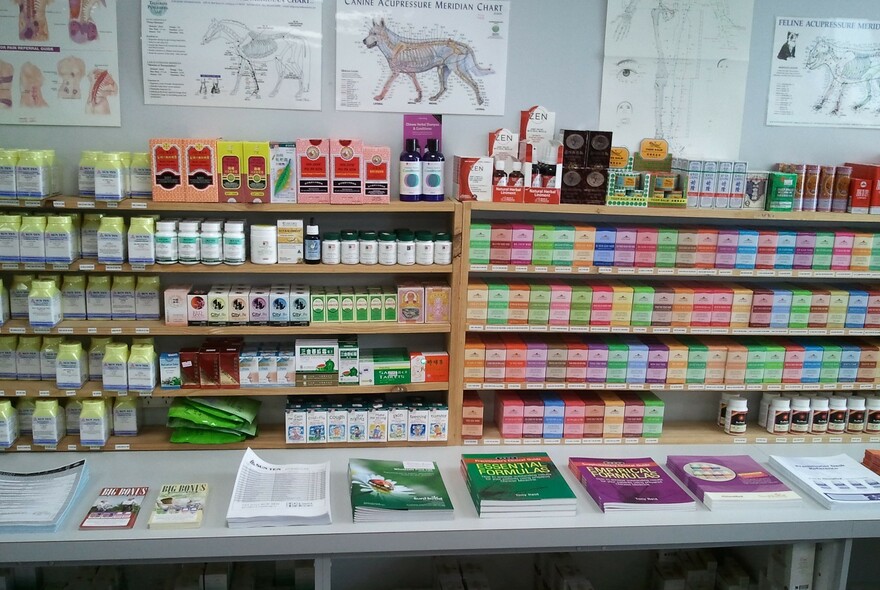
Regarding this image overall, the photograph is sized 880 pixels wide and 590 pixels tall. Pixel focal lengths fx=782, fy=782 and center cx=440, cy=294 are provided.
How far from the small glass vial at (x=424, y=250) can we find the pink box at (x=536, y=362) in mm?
591

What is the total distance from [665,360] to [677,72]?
1290mm

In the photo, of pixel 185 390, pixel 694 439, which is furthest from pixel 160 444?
pixel 694 439

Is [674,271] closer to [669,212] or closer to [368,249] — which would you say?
[669,212]

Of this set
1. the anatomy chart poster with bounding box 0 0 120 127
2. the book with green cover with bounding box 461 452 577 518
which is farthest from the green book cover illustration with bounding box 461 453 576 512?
the anatomy chart poster with bounding box 0 0 120 127

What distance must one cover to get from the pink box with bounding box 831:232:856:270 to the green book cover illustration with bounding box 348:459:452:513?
200 centimetres

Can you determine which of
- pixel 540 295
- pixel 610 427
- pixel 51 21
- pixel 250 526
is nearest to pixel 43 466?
pixel 250 526

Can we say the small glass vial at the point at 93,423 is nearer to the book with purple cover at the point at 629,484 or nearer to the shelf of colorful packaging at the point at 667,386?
the shelf of colorful packaging at the point at 667,386

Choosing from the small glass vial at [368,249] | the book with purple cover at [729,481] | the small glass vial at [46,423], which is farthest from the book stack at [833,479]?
the small glass vial at [46,423]

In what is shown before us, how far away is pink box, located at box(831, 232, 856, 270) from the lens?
347cm

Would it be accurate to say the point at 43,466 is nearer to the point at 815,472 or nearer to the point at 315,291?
the point at 315,291

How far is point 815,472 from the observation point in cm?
321

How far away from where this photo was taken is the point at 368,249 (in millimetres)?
3211

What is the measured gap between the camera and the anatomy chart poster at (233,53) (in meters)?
3.19

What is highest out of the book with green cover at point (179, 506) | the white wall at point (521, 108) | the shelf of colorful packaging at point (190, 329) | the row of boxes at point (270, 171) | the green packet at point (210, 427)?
the white wall at point (521, 108)
